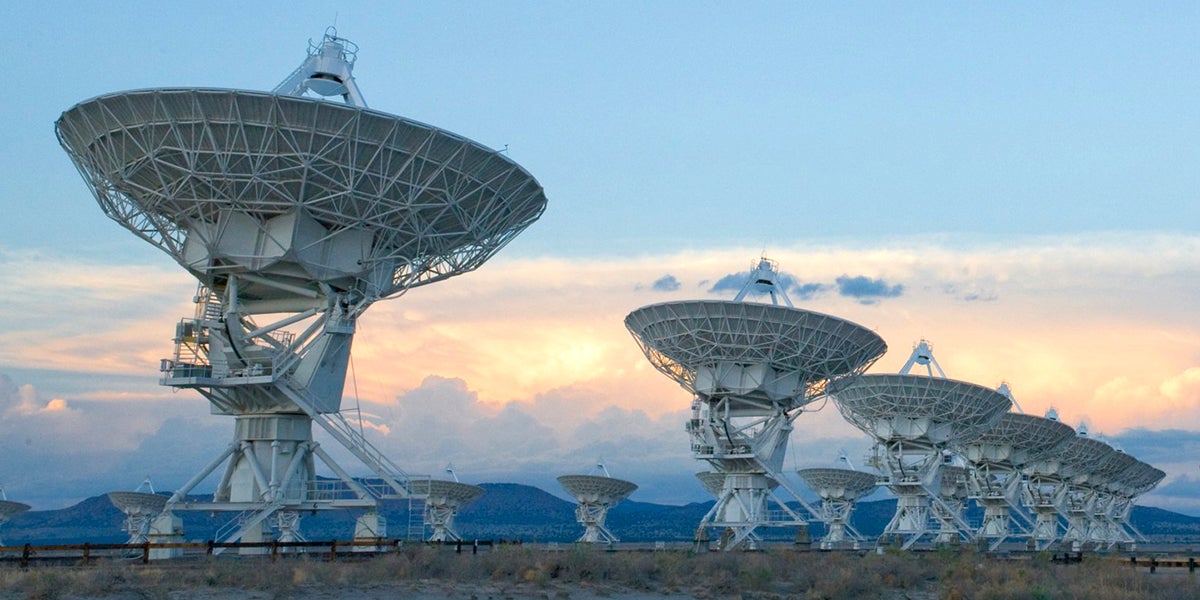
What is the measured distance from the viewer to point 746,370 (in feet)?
166

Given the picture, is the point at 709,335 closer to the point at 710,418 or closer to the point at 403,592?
the point at 710,418

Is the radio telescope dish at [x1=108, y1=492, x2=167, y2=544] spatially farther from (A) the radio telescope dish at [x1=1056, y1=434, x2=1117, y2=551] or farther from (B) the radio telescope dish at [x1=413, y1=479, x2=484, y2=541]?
(A) the radio telescope dish at [x1=1056, y1=434, x2=1117, y2=551]

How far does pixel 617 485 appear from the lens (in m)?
68.8

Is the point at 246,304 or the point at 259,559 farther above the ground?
the point at 246,304

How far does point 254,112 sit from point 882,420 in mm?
44172

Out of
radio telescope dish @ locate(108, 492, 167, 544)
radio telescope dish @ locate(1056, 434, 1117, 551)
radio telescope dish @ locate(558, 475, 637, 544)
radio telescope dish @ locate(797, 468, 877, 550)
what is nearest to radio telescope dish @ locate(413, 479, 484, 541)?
radio telescope dish @ locate(558, 475, 637, 544)

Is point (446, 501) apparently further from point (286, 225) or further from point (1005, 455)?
point (1005, 455)

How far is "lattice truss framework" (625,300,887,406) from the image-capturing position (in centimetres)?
4912

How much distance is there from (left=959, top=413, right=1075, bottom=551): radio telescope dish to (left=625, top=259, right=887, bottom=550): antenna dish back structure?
107 ft

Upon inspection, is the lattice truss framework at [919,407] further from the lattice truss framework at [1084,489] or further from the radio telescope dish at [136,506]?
the radio telescope dish at [136,506]

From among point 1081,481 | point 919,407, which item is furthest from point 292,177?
point 1081,481

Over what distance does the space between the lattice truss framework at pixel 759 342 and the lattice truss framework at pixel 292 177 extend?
1407cm

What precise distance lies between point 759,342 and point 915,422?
64.3 ft

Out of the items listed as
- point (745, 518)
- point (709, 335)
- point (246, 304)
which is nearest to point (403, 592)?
point (246, 304)
